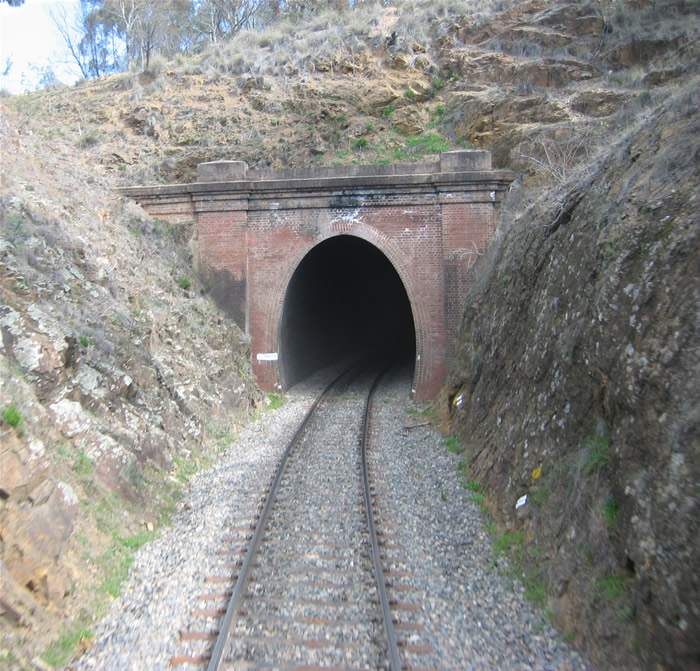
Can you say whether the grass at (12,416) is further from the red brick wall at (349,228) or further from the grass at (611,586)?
the red brick wall at (349,228)

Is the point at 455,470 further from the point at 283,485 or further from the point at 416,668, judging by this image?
Result: the point at 416,668

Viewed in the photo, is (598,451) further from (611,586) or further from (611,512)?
(611,586)

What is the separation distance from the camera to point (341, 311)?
72.7ft

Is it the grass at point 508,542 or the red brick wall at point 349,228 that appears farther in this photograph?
the red brick wall at point 349,228

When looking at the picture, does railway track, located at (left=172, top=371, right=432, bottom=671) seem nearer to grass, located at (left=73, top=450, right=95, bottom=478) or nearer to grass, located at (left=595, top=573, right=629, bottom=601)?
grass, located at (left=595, top=573, right=629, bottom=601)

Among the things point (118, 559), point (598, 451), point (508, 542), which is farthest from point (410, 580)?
point (118, 559)

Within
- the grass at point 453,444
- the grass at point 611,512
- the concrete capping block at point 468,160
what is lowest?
the grass at point 453,444

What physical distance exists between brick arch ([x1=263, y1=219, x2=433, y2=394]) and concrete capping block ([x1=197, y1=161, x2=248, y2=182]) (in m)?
2.35

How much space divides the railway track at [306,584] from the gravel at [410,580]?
0.11m

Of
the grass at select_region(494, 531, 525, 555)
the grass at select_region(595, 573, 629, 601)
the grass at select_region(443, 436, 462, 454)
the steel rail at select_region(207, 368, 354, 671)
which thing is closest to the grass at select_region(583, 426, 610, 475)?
the grass at select_region(595, 573, 629, 601)

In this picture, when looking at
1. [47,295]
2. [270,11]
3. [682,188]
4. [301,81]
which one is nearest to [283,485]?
[47,295]

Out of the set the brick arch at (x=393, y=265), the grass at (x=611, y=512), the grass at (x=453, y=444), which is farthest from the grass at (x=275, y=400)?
the grass at (x=611, y=512)

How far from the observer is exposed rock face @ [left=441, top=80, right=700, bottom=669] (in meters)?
3.42

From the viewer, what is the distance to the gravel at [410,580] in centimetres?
398
